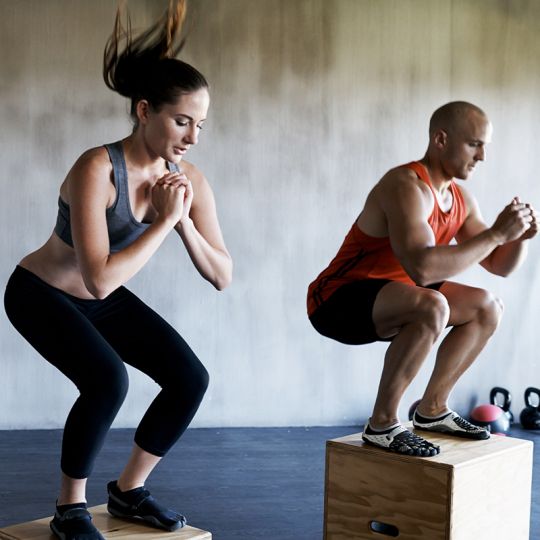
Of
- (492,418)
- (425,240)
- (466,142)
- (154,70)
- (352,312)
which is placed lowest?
(492,418)

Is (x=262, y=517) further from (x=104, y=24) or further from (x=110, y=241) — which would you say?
(x=104, y=24)

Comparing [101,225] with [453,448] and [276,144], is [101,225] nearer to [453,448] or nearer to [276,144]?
[453,448]

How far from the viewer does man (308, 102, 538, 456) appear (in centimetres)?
236

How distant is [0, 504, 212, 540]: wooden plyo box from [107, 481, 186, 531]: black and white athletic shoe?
0.06ft

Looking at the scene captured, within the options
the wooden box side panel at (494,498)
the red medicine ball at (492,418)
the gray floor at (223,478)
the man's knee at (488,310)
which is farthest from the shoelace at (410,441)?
the red medicine ball at (492,418)

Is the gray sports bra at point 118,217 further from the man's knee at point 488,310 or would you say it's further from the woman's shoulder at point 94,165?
the man's knee at point 488,310

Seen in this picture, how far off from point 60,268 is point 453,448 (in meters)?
1.19

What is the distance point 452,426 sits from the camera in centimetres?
261

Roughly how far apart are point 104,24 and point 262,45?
2.51ft

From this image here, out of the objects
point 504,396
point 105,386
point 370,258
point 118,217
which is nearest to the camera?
point 105,386

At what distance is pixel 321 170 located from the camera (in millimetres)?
4355

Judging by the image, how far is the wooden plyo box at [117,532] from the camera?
6.91ft

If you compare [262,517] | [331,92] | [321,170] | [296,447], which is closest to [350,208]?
[321,170]

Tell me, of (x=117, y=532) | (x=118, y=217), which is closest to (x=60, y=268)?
(x=118, y=217)
